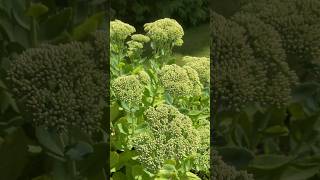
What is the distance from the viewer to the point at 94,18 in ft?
5.06

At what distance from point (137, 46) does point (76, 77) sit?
3.24 feet

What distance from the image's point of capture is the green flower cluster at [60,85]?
4.98 ft

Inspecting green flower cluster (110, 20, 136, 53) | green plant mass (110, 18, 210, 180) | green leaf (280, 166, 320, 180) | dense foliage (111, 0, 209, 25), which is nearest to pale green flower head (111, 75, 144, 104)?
green plant mass (110, 18, 210, 180)

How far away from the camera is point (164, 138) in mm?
1985

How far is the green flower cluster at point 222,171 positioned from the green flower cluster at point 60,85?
30cm

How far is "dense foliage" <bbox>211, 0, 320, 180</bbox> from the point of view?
1495mm

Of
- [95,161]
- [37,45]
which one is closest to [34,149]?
[95,161]

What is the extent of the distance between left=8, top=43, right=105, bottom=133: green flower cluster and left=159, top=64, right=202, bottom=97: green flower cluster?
601 mm

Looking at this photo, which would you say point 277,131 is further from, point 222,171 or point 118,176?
point 118,176

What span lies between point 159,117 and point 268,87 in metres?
0.48

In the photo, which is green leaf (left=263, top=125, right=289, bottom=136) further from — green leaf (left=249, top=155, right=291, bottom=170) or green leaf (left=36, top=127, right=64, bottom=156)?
green leaf (left=36, top=127, right=64, bottom=156)

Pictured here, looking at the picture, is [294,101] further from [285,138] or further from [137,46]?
[137,46]

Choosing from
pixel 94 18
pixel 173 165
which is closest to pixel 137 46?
pixel 173 165

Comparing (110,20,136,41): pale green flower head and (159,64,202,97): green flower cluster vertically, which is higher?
(110,20,136,41): pale green flower head
